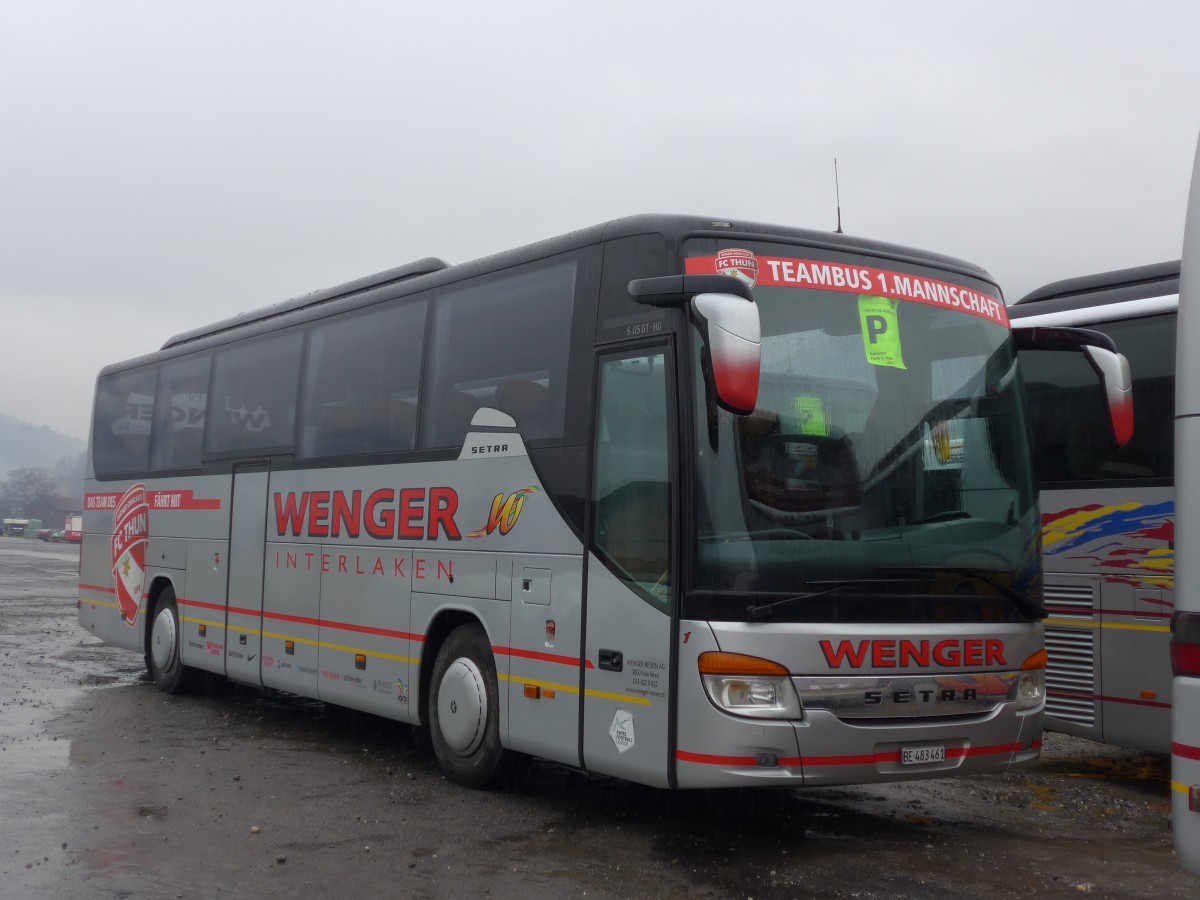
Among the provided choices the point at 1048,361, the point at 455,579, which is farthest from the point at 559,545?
the point at 1048,361

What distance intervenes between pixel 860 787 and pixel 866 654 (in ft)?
9.09

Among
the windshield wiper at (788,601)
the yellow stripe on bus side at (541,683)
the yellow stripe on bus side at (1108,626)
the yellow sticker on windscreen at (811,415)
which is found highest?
the yellow sticker on windscreen at (811,415)

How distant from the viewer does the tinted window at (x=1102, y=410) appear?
344 inches

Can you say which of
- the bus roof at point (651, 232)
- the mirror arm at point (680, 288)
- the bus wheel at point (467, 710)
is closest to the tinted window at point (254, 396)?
the bus roof at point (651, 232)

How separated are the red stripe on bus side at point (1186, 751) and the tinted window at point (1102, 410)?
416 cm

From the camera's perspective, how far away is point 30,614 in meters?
22.7

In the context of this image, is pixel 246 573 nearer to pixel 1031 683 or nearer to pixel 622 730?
pixel 622 730

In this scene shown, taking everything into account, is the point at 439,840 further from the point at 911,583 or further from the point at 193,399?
the point at 193,399

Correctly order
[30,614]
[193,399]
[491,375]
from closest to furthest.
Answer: [491,375] → [193,399] → [30,614]

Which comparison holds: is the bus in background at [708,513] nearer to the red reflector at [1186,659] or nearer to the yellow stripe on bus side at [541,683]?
the yellow stripe on bus side at [541,683]

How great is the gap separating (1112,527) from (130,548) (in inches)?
398

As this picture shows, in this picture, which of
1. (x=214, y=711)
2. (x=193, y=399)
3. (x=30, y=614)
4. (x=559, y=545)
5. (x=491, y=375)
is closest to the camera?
(x=559, y=545)

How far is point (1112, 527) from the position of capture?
8930 mm


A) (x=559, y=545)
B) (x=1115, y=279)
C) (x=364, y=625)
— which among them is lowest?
(x=364, y=625)
